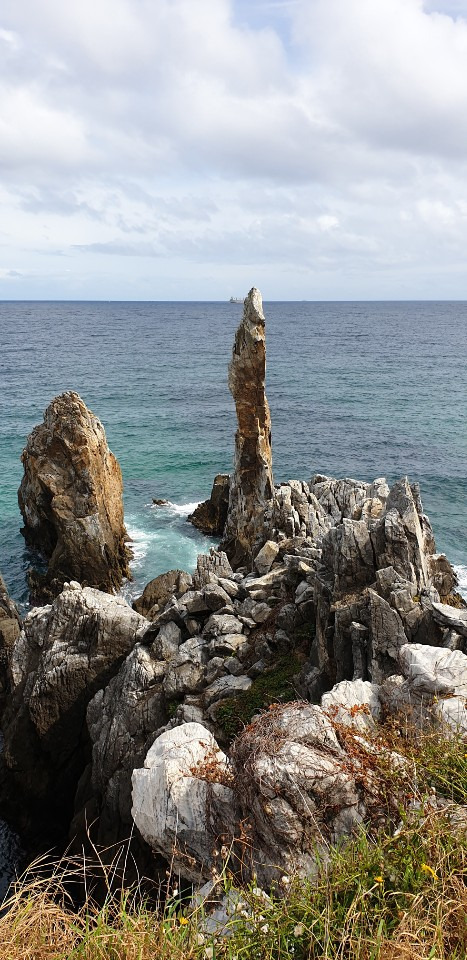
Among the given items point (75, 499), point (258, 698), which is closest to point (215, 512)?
point (75, 499)

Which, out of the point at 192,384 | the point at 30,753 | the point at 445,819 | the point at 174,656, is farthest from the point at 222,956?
the point at 192,384

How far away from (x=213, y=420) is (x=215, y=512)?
2902 cm

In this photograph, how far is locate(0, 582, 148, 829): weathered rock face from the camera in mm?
18703

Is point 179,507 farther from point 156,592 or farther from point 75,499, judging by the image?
point 156,592

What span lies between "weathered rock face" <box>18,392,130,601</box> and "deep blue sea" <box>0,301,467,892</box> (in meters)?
1.93

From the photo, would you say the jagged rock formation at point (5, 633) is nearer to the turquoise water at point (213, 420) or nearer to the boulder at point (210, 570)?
the turquoise water at point (213, 420)

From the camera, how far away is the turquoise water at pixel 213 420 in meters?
43.1

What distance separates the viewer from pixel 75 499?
34750 mm

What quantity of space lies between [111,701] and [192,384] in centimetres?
7684

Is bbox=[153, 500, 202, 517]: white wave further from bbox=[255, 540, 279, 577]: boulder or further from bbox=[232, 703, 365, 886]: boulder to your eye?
bbox=[232, 703, 365, 886]: boulder

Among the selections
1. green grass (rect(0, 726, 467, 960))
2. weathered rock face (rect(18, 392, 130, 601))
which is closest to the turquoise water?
weathered rock face (rect(18, 392, 130, 601))

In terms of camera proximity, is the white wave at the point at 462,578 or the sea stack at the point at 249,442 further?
the sea stack at the point at 249,442

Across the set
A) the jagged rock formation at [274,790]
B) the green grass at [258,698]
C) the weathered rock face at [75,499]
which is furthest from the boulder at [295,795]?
the weathered rock face at [75,499]

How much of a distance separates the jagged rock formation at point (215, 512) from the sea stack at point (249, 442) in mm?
3413
